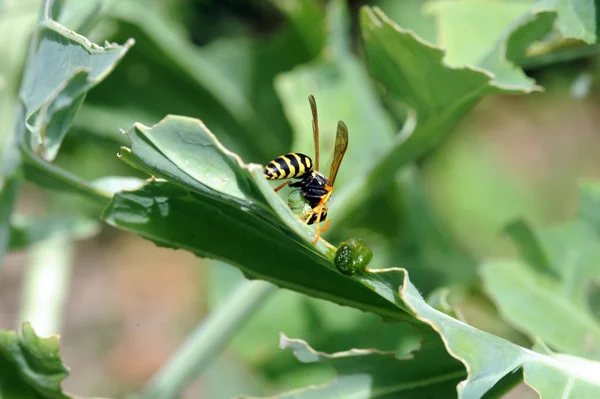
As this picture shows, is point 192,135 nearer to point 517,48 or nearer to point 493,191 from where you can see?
point 517,48

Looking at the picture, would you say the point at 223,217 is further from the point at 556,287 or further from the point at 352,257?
the point at 556,287

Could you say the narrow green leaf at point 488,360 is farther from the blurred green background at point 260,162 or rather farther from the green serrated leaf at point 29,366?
Result: the blurred green background at point 260,162

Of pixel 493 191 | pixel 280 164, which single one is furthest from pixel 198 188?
pixel 493 191

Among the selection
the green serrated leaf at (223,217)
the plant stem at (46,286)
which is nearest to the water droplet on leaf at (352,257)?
the green serrated leaf at (223,217)

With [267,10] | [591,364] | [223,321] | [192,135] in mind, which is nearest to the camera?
[192,135]

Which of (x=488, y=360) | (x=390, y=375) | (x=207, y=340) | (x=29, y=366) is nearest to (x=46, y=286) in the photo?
(x=207, y=340)

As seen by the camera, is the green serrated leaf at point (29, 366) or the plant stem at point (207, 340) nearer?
the green serrated leaf at point (29, 366)
